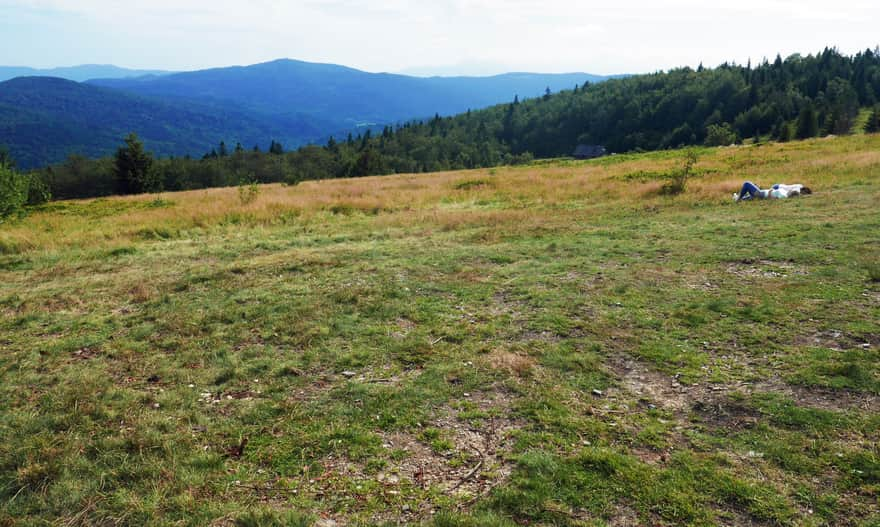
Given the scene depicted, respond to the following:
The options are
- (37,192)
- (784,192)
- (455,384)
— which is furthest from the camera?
(37,192)

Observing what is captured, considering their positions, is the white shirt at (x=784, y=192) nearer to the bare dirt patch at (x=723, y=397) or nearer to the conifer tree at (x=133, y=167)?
the bare dirt patch at (x=723, y=397)

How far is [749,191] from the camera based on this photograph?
58.1 feet

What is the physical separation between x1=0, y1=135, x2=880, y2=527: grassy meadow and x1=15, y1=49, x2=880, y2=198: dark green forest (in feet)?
190

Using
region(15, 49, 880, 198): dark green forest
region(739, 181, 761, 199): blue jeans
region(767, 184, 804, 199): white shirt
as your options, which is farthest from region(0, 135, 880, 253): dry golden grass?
region(15, 49, 880, 198): dark green forest

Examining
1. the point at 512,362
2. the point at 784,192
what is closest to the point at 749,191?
the point at 784,192

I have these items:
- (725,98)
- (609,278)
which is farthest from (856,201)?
(725,98)

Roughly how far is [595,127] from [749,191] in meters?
156

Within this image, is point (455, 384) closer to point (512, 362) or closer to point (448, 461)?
point (512, 362)

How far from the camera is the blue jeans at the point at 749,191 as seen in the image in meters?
17.6

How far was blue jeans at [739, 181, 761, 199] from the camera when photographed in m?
17.6

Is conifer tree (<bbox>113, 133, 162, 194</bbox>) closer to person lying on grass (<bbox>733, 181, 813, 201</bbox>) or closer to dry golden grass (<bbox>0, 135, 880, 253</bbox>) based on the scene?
dry golden grass (<bbox>0, 135, 880, 253</bbox>)

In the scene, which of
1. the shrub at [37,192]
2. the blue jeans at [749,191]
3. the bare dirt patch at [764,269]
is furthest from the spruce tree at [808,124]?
the shrub at [37,192]

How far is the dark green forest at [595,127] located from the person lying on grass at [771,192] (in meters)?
55.5

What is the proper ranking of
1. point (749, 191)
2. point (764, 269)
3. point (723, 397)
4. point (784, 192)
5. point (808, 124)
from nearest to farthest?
point (723, 397)
point (764, 269)
point (784, 192)
point (749, 191)
point (808, 124)
